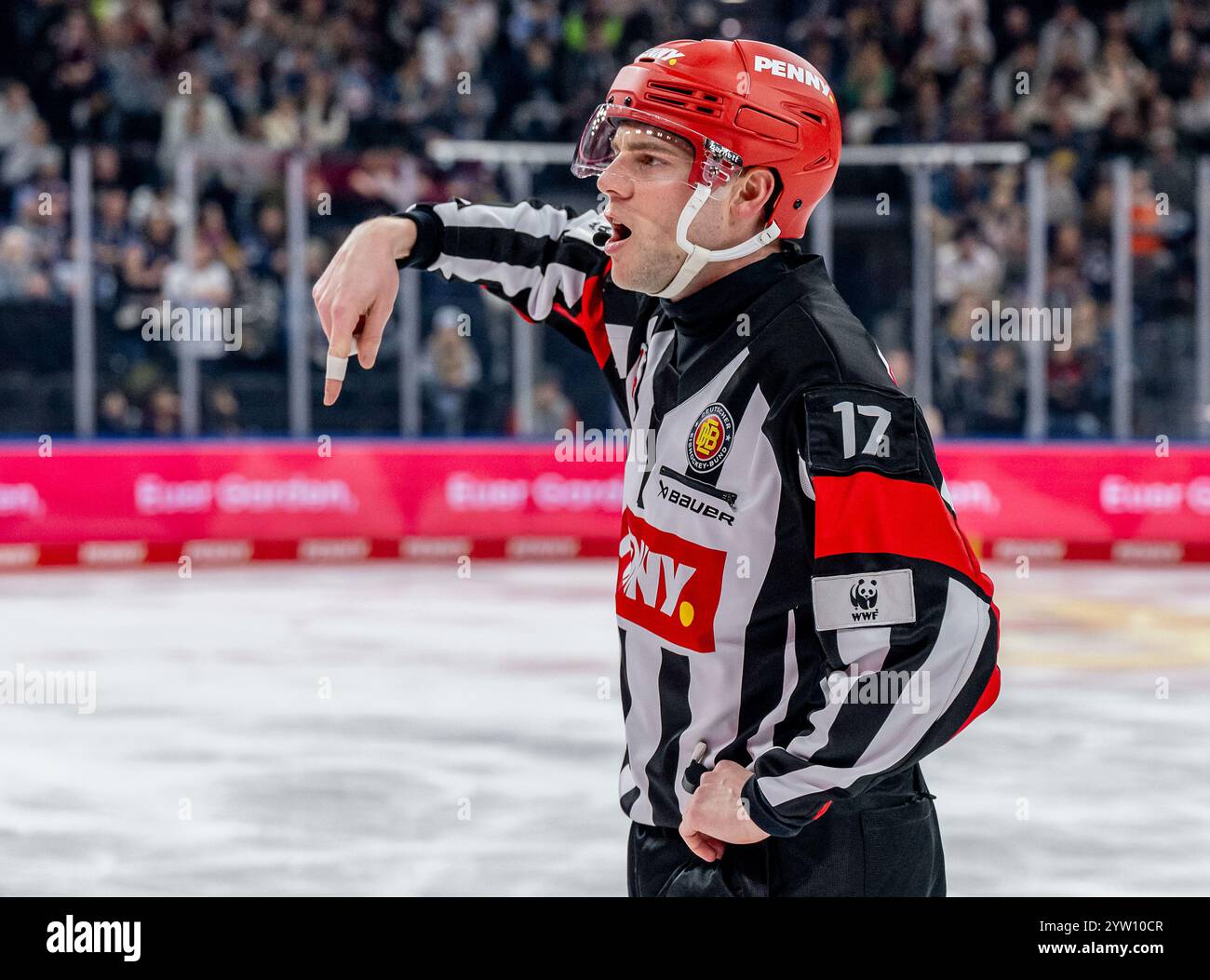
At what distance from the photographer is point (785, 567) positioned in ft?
6.54

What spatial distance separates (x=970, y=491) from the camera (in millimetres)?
11086

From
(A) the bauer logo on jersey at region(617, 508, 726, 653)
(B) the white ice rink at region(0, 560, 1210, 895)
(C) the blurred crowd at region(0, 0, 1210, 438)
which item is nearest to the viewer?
(A) the bauer logo on jersey at region(617, 508, 726, 653)

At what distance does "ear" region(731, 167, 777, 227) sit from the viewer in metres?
2.09

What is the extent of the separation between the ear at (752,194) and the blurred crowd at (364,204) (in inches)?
339

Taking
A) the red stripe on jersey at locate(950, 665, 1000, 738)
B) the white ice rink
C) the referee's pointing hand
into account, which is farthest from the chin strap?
the white ice rink

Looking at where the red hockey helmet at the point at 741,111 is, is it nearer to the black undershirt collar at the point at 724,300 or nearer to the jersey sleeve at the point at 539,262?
the black undershirt collar at the point at 724,300

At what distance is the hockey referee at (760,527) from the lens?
1830 mm

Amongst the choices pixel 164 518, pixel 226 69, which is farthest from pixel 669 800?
pixel 226 69

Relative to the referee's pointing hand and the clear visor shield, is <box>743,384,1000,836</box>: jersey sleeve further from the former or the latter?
the referee's pointing hand

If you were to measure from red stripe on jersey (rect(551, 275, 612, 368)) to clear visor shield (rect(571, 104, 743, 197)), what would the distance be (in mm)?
262

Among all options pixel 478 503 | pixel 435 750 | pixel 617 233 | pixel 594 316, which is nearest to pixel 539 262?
pixel 594 316

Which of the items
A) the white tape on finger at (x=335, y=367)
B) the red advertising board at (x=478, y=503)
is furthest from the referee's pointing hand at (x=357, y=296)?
the red advertising board at (x=478, y=503)

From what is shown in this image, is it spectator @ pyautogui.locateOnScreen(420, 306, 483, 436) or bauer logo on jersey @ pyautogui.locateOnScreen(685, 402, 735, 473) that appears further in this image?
spectator @ pyautogui.locateOnScreen(420, 306, 483, 436)

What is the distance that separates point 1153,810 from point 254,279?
24.4 ft
